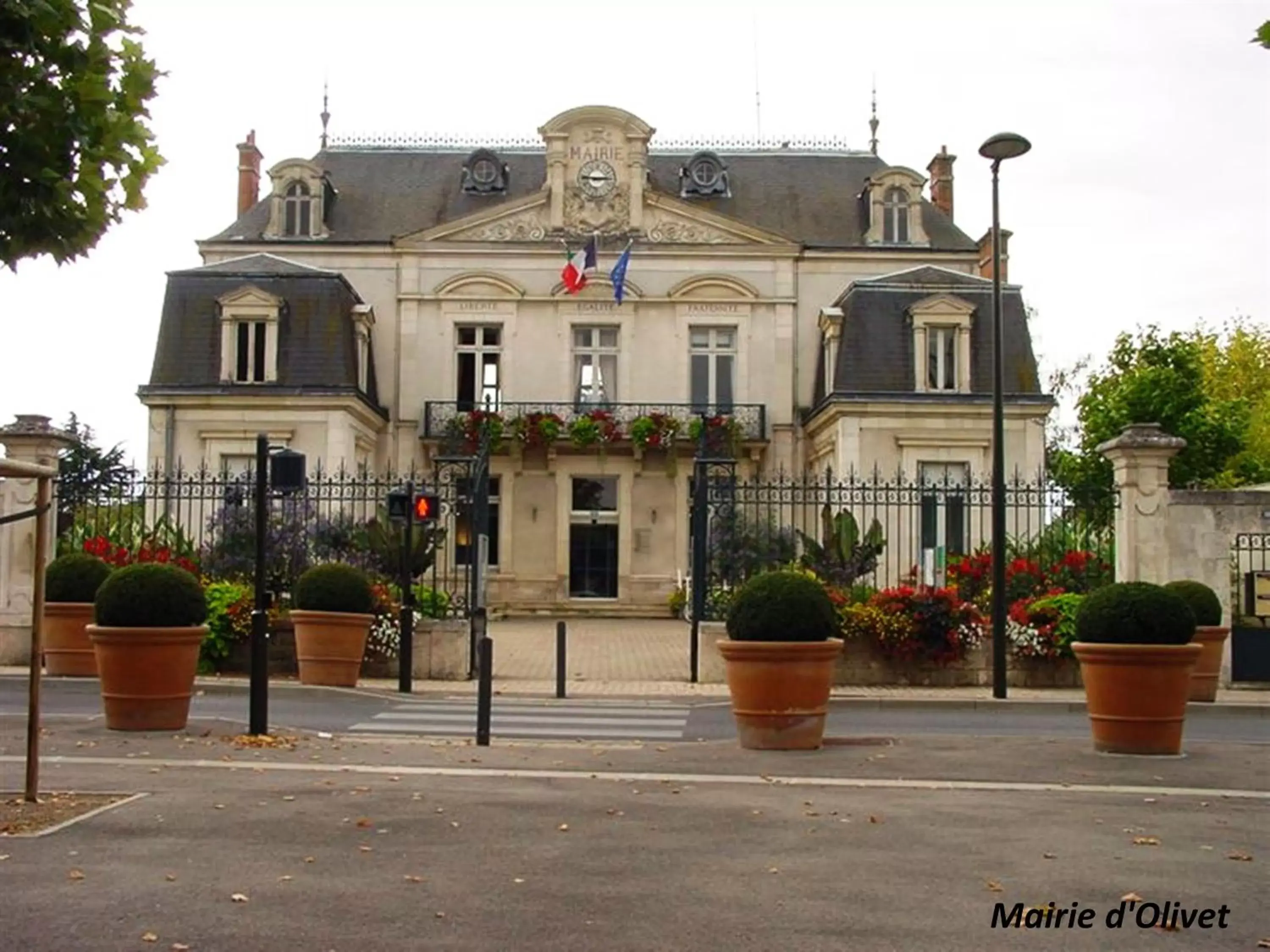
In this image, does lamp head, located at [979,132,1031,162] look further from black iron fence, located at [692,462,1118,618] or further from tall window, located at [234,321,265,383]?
tall window, located at [234,321,265,383]

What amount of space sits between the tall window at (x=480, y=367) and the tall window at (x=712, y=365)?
16.6 feet

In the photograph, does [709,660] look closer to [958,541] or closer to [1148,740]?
[1148,740]

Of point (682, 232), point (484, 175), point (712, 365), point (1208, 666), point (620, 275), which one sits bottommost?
point (1208, 666)

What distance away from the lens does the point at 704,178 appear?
43875 millimetres

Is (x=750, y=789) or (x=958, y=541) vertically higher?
(x=958, y=541)

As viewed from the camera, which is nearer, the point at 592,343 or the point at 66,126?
the point at 66,126

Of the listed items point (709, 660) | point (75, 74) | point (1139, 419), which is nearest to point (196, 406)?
point (709, 660)

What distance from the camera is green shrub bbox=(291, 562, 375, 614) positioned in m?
18.5

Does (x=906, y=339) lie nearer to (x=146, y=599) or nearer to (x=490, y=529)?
(x=490, y=529)

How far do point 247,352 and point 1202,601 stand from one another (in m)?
25.8

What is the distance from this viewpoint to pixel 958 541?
100 feet

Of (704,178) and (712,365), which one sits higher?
(704,178)

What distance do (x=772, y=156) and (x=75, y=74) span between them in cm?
4019

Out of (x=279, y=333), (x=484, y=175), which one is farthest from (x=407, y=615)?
(x=484, y=175)
